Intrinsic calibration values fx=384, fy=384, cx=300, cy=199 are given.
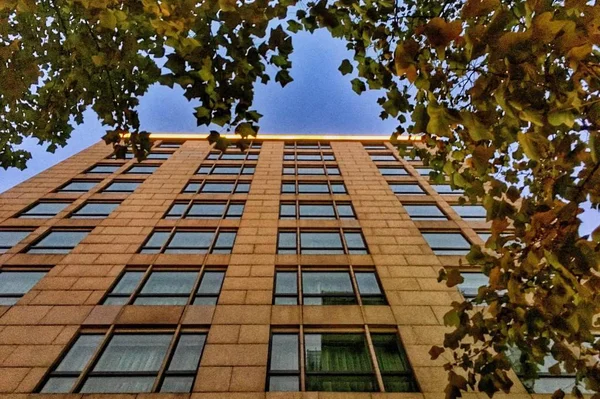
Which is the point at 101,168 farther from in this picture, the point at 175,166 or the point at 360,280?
the point at 360,280

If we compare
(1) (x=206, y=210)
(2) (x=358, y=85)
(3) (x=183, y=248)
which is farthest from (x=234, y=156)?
(2) (x=358, y=85)

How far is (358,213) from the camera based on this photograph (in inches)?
647

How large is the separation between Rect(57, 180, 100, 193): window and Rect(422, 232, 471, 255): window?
1601 cm

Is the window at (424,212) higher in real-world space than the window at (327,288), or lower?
higher

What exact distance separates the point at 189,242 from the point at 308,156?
1179cm

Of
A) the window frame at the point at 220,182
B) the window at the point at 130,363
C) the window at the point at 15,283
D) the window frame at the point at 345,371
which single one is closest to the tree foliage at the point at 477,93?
the window frame at the point at 345,371

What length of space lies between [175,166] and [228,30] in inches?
733

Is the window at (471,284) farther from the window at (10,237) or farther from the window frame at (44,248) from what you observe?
the window at (10,237)

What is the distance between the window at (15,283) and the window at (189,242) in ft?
10.8

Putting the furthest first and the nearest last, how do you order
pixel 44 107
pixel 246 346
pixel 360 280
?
1. pixel 360 280
2. pixel 246 346
3. pixel 44 107

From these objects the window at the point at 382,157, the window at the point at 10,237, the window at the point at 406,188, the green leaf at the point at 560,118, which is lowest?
the green leaf at the point at 560,118

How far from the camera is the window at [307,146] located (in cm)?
2612

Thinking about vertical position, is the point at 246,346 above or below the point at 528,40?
above

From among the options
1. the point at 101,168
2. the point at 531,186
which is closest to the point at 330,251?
the point at 531,186
